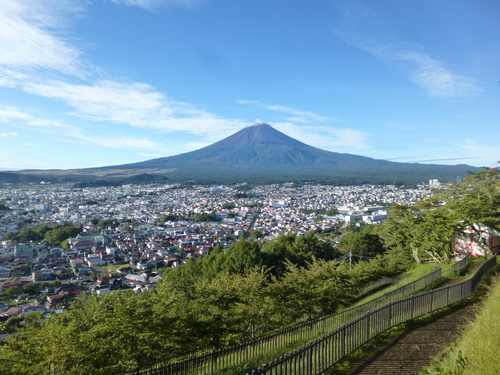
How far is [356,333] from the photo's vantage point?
5.39 metres

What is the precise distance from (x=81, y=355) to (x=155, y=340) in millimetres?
1690

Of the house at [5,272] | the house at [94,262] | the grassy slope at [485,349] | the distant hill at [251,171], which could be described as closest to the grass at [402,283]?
the grassy slope at [485,349]

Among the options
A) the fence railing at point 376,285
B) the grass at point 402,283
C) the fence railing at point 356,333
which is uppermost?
the fence railing at point 356,333

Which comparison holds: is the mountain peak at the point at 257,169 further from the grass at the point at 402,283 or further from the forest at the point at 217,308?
the grass at the point at 402,283

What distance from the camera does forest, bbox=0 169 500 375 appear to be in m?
5.71

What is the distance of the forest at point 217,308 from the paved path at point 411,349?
128 inches

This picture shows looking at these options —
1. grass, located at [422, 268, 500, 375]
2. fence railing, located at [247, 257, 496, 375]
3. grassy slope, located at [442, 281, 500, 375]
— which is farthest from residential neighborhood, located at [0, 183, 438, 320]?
grass, located at [422, 268, 500, 375]

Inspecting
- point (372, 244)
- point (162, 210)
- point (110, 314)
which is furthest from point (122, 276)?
point (162, 210)

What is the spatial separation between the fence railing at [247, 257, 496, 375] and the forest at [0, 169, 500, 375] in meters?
2.63

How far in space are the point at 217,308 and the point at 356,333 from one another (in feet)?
16.3

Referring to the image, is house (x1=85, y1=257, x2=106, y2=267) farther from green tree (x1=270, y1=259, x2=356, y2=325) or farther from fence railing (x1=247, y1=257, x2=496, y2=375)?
fence railing (x1=247, y1=257, x2=496, y2=375)

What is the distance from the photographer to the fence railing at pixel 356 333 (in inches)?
162

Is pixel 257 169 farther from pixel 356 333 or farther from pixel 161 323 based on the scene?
pixel 356 333

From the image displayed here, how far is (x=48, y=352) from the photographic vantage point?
17.9 ft
